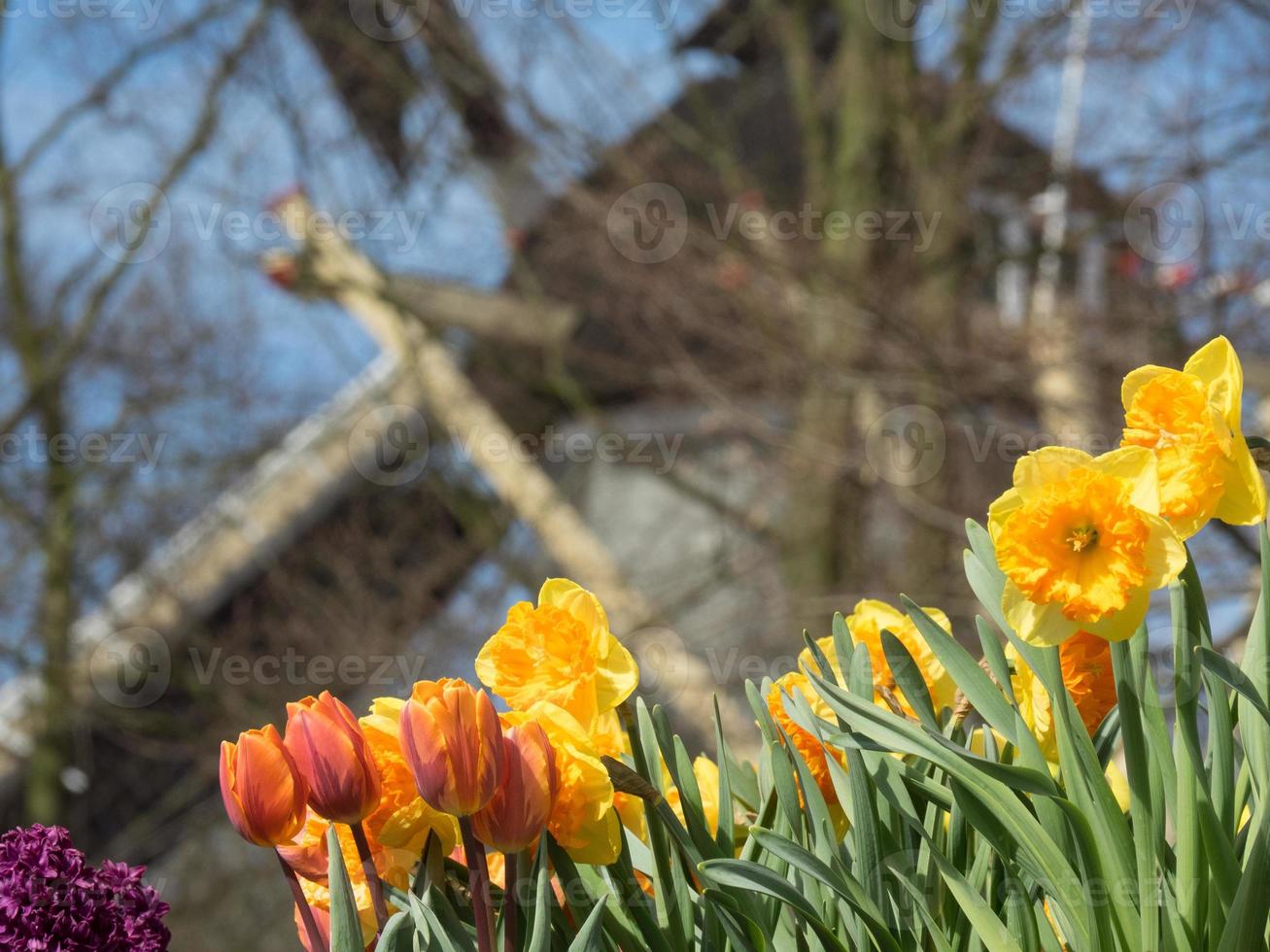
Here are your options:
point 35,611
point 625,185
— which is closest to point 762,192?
point 625,185

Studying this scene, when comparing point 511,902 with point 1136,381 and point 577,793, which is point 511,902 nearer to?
point 577,793

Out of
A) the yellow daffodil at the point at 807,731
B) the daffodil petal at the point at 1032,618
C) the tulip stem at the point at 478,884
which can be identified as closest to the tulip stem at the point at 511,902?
the tulip stem at the point at 478,884

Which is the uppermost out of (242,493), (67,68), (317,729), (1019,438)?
(67,68)

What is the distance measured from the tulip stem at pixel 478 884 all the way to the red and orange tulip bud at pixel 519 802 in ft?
0.04

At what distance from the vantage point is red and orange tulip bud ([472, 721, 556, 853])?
2.70 feet

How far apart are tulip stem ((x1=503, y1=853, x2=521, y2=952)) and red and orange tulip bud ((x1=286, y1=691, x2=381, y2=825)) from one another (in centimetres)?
9

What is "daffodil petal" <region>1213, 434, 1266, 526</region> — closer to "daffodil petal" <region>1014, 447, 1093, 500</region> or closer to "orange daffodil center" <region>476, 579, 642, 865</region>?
"daffodil petal" <region>1014, 447, 1093, 500</region>

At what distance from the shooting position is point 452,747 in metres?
0.80

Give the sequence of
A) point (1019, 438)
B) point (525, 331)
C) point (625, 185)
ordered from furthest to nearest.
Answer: point (525, 331) → point (625, 185) → point (1019, 438)

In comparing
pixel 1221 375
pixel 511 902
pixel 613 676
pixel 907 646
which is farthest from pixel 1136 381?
pixel 511 902

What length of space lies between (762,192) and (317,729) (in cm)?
544

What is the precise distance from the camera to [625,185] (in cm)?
581

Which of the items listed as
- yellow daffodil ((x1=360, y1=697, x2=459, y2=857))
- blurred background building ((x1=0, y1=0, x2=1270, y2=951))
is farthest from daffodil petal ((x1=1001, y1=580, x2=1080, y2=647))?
blurred background building ((x1=0, y1=0, x2=1270, y2=951))

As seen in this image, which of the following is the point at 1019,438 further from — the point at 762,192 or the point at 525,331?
the point at 525,331
